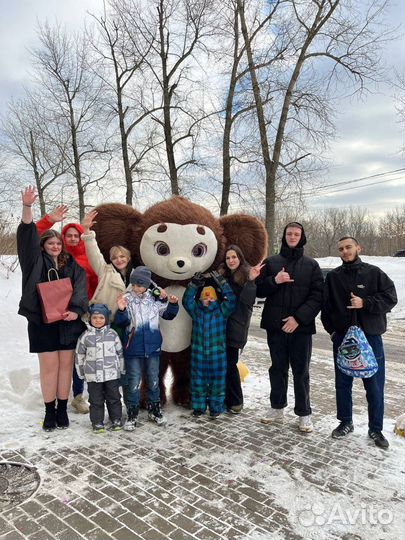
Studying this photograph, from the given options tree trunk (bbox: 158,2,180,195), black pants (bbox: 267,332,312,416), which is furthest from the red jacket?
tree trunk (bbox: 158,2,180,195)

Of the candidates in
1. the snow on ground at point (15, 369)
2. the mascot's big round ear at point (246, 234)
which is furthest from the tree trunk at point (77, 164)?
the mascot's big round ear at point (246, 234)

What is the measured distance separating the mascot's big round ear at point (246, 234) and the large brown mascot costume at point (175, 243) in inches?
0.4

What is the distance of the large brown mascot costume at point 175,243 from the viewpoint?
4.31 metres

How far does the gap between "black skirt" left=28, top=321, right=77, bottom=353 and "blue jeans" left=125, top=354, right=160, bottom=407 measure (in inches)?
26.8

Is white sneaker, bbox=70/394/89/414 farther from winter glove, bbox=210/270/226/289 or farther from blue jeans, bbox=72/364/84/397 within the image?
winter glove, bbox=210/270/226/289

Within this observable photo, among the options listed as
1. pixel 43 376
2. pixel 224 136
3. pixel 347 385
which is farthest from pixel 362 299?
pixel 224 136

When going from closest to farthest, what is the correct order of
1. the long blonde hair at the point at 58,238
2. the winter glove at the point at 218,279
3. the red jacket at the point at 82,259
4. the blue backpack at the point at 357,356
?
the blue backpack at the point at 357,356 → the long blonde hair at the point at 58,238 → the winter glove at the point at 218,279 → the red jacket at the point at 82,259

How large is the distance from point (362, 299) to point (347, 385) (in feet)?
2.77

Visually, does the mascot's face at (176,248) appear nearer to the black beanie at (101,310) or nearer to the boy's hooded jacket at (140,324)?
the boy's hooded jacket at (140,324)

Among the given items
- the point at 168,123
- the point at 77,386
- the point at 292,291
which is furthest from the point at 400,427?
the point at 168,123

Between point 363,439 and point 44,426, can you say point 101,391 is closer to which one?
point 44,426

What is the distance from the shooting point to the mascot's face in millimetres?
4285

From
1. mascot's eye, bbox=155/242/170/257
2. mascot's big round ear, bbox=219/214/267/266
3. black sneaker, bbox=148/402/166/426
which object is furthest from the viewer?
mascot's big round ear, bbox=219/214/267/266

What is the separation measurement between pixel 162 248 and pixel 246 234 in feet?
3.48
